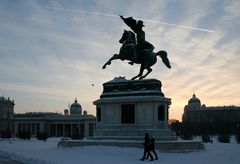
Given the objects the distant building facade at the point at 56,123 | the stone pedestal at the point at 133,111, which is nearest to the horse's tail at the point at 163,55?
the stone pedestal at the point at 133,111

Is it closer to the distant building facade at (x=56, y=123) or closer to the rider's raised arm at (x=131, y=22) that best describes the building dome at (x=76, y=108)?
the distant building facade at (x=56, y=123)

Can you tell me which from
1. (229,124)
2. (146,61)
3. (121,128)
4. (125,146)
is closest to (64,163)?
(125,146)

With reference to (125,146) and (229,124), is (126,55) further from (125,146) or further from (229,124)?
(229,124)

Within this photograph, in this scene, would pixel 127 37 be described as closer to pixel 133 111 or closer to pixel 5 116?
pixel 133 111

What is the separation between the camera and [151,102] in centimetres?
3838

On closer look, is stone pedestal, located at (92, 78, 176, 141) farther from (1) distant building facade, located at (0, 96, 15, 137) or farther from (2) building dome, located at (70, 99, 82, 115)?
(1) distant building facade, located at (0, 96, 15, 137)

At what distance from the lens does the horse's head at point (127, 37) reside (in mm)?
42188

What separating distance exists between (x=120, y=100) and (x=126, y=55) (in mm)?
4398

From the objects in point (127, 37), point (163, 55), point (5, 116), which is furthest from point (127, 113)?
point (5, 116)

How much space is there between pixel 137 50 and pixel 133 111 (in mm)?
5797

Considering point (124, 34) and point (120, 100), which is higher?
point (124, 34)

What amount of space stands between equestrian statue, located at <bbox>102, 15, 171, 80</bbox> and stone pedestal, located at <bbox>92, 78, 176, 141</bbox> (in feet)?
6.47

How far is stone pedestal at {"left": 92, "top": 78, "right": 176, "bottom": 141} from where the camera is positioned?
38.2 meters

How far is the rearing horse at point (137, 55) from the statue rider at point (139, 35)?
93 millimetres
